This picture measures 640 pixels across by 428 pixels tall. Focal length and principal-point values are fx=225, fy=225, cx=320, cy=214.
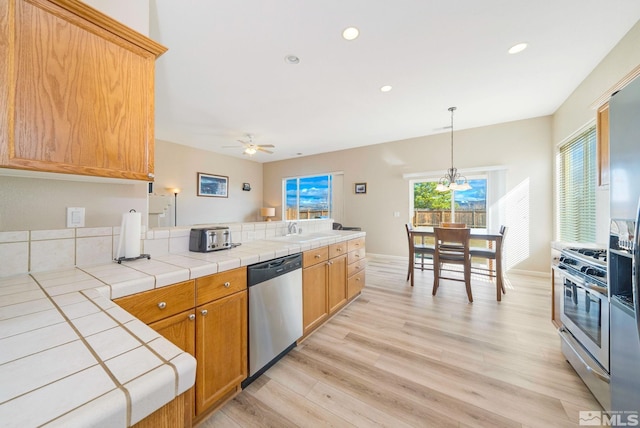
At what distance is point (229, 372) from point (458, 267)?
4541 millimetres

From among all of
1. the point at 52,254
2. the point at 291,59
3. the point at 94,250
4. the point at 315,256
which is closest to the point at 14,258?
the point at 52,254

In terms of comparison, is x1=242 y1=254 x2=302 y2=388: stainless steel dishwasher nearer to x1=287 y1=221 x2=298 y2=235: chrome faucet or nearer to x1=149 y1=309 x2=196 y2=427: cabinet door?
x1=149 y1=309 x2=196 y2=427: cabinet door

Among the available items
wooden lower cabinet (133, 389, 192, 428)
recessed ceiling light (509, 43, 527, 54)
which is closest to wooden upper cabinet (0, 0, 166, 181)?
wooden lower cabinet (133, 389, 192, 428)

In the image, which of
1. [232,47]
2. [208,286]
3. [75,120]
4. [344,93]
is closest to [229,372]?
[208,286]

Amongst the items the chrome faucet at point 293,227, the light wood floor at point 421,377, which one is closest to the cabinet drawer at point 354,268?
the light wood floor at point 421,377

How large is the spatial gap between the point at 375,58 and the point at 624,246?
2344 millimetres

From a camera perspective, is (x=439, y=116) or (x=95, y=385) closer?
(x=95, y=385)

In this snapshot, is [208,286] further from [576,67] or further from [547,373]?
[576,67]

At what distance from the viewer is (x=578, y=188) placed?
2.97m

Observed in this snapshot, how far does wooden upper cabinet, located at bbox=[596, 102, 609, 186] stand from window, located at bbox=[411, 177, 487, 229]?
2.76m

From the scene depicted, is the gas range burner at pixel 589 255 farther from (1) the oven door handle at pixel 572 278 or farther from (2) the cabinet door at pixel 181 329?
(2) the cabinet door at pixel 181 329

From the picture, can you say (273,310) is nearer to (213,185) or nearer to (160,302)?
(160,302)

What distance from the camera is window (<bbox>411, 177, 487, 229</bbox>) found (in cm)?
442

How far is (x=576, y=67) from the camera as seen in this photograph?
8.22ft
